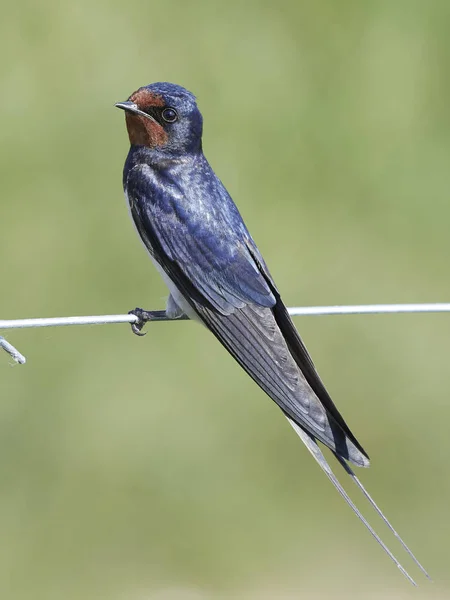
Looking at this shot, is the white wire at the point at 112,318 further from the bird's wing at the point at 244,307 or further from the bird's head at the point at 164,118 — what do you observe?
the bird's head at the point at 164,118

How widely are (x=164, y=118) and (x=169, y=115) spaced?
1 cm

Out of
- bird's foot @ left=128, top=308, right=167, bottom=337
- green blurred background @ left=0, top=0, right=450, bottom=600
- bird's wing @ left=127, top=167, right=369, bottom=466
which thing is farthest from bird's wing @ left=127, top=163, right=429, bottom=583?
green blurred background @ left=0, top=0, right=450, bottom=600

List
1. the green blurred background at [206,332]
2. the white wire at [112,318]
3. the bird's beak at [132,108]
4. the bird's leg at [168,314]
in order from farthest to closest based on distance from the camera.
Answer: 1. the green blurred background at [206,332]
2. the bird's leg at [168,314]
3. the bird's beak at [132,108]
4. the white wire at [112,318]

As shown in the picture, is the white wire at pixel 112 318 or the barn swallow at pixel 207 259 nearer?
the white wire at pixel 112 318

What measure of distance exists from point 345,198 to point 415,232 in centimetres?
28

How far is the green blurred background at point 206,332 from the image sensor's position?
3.90m

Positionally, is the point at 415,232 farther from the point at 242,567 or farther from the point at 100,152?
the point at 242,567

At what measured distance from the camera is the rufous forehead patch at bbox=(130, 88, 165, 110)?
115 inches

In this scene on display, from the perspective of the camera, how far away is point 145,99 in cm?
293

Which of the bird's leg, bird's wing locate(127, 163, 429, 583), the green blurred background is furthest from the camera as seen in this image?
the green blurred background

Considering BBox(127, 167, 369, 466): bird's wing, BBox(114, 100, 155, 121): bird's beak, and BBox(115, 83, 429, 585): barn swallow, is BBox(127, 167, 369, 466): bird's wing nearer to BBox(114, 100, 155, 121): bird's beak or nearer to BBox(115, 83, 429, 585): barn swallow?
BBox(115, 83, 429, 585): barn swallow

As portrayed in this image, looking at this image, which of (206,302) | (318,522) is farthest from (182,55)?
(206,302)

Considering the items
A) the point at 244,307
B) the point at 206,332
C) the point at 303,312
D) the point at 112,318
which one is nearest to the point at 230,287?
the point at 244,307

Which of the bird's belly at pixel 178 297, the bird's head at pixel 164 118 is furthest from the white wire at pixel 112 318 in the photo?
the bird's head at pixel 164 118
